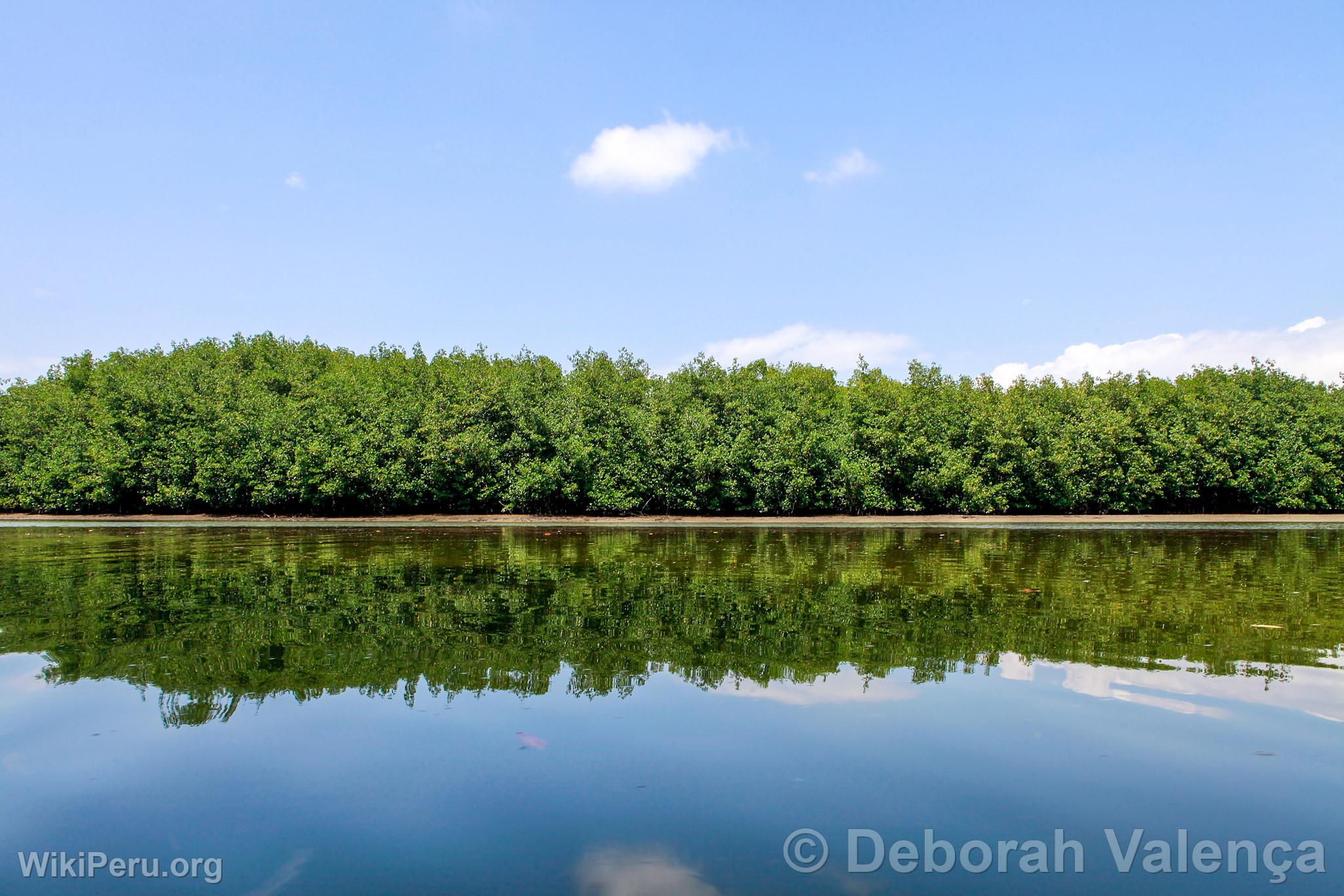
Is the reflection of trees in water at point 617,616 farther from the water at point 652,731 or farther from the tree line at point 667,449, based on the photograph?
the tree line at point 667,449

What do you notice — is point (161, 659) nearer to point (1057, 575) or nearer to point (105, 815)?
point (105, 815)

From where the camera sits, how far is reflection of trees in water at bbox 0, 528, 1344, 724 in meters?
8.40

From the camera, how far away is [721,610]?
11867 millimetres

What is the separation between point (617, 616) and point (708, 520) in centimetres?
2896

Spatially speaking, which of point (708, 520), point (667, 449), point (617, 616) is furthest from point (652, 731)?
point (667, 449)

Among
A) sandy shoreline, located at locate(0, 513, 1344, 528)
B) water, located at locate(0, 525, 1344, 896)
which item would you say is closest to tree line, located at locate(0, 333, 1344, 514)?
sandy shoreline, located at locate(0, 513, 1344, 528)

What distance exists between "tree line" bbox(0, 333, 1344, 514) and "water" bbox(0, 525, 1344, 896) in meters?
28.9

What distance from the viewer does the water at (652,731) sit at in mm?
4531

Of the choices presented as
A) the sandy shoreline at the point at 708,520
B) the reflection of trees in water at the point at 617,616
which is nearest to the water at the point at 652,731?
the reflection of trees in water at the point at 617,616

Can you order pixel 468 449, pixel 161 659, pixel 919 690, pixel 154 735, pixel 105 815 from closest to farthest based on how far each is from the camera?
1. pixel 105 815
2. pixel 154 735
3. pixel 919 690
4. pixel 161 659
5. pixel 468 449

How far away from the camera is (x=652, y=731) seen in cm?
646

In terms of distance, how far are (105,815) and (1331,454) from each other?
62358 millimetres

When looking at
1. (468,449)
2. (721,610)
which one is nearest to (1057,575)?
(721,610)

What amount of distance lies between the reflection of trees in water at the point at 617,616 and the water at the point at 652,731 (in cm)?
8
